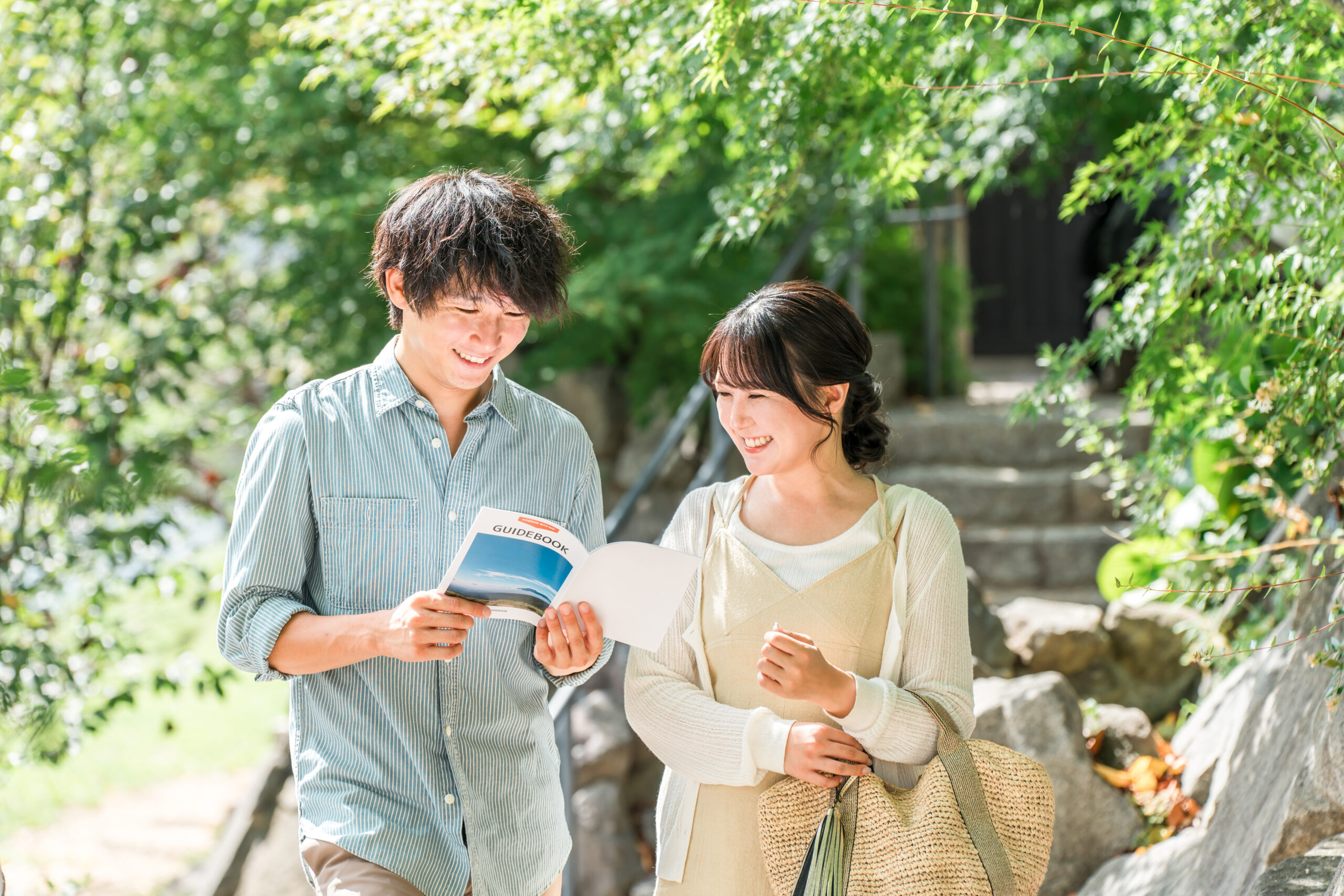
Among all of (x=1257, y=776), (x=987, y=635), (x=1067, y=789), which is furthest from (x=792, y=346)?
(x=987, y=635)

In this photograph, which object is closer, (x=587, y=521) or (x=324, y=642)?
(x=324, y=642)

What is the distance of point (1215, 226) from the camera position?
2281mm

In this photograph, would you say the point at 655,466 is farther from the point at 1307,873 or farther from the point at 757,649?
the point at 1307,873

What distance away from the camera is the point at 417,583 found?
173 cm

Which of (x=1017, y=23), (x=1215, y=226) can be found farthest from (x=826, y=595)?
(x=1017, y=23)

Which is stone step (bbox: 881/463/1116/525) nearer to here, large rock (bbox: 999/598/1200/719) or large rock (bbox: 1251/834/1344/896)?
large rock (bbox: 999/598/1200/719)

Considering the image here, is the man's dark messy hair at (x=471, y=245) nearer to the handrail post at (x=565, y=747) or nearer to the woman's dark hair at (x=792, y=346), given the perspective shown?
the woman's dark hair at (x=792, y=346)

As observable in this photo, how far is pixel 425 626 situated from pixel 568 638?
0.23 metres

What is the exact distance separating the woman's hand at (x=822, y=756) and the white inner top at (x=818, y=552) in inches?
9.1

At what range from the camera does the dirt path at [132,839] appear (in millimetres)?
5691

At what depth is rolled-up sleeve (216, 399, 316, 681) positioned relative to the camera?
1.62m

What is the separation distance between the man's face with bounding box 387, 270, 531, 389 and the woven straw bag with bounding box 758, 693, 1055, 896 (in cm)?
78

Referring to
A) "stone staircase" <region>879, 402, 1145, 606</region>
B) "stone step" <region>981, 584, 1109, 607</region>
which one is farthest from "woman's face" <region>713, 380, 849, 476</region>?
"stone step" <region>981, 584, 1109, 607</region>

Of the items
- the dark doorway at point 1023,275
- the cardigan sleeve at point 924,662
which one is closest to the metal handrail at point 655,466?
the cardigan sleeve at point 924,662
